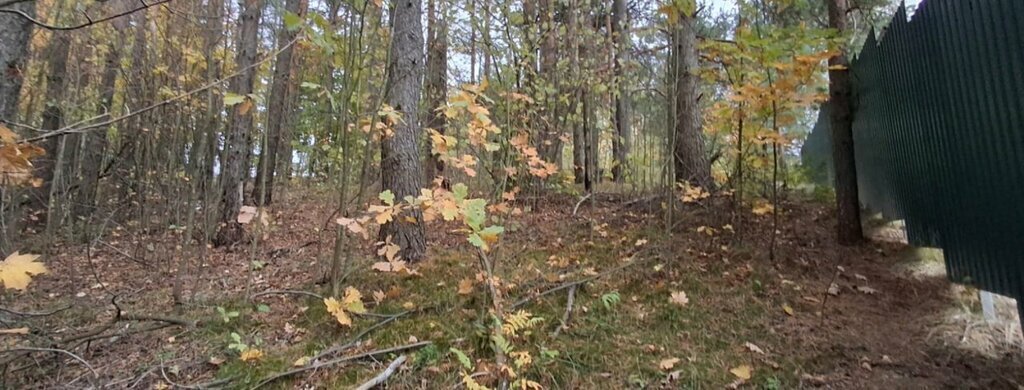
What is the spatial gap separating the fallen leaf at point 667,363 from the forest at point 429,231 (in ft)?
0.04

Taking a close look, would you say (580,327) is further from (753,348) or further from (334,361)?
(334,361)

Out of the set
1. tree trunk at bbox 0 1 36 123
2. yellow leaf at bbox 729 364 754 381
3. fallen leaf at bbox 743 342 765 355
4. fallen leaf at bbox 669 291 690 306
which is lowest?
yellow leaf at bbox 729 364 754 381

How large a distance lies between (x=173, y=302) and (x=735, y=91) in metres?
5.35

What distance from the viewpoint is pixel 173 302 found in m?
4.08

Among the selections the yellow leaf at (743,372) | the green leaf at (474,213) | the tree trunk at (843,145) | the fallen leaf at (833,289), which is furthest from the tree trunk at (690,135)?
the green leaf at (474,213)

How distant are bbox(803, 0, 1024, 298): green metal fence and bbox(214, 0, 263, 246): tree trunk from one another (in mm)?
5946

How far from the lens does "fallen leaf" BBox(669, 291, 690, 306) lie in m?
3.79

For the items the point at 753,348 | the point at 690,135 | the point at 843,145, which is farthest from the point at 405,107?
the point at 843,145

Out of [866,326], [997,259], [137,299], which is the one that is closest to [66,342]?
[137,299]

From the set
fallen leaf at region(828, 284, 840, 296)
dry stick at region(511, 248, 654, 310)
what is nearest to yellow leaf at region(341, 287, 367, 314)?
dry stick at region(511, 248, 654, 310)

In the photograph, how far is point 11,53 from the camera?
2.32 m

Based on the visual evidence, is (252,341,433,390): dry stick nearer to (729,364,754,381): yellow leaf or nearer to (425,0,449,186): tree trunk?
(729,364,754,381): yellow leaf

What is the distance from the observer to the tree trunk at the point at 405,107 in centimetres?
444

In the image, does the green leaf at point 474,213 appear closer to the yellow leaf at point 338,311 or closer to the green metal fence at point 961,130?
the yellow leaf at point 338,311
